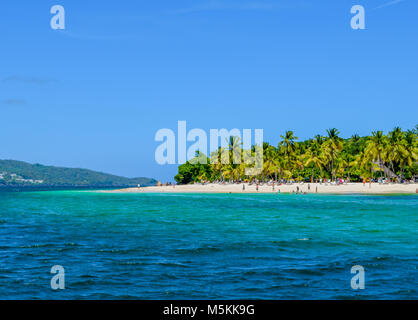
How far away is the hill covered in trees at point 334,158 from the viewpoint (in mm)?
106750

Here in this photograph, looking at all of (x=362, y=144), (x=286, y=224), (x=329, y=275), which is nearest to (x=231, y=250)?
(x=329, y=275)

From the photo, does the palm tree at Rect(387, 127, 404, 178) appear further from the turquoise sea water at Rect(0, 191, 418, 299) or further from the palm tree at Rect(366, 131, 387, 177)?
the turquoise sea water at Rect(0, 191, 418, 299)

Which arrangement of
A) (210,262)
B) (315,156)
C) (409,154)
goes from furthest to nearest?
(315,156), (409,154), (210,262)

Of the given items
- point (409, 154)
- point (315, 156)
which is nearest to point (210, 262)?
point (409, 154)

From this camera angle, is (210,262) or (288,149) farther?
(288,149)

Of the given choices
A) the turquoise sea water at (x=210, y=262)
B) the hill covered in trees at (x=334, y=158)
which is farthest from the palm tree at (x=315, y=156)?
the turquoise sea water at (x=210, y=262)

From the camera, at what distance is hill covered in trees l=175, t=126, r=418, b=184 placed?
107 m

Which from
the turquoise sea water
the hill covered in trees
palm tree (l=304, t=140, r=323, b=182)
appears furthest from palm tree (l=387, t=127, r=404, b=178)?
the turquoise sea water

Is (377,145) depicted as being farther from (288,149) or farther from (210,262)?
(210,262)

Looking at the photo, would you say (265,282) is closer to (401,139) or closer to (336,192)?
(336,192)

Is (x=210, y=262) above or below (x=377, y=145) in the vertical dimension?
below

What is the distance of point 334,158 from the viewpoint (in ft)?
407

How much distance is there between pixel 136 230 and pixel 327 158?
325ft
